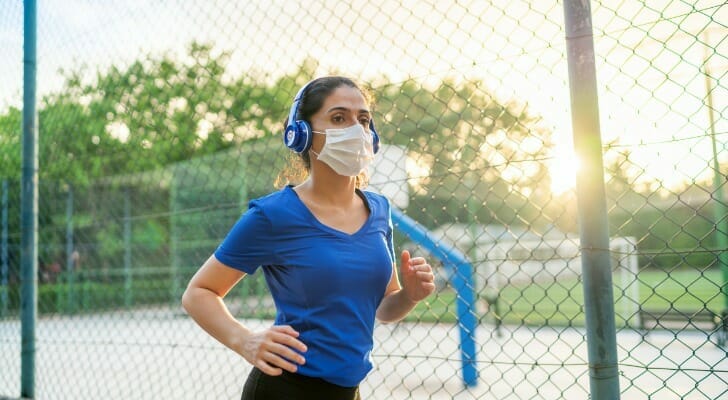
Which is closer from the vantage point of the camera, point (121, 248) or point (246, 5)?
point (246, 5)

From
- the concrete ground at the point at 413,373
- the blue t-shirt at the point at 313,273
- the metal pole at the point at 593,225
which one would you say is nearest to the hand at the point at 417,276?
the blue t-shirt at the point at 313,273

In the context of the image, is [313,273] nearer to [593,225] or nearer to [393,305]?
[393,305]

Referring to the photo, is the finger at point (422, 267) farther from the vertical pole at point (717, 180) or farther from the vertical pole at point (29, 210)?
the vertical pole at point (29, 210)

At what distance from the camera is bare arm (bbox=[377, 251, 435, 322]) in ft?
6.20

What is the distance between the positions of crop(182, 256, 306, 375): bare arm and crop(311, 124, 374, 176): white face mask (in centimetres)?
45

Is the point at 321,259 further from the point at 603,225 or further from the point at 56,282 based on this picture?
the point at 56,282

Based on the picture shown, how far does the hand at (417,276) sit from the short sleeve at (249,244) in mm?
420

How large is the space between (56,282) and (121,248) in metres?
1.93

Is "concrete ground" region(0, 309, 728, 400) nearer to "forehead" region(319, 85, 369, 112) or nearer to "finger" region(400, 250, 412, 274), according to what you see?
"finger" region(400, 250, 412, 274)

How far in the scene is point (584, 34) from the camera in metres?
1.96

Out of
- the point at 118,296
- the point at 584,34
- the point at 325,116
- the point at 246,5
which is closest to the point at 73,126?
the point at 246,5

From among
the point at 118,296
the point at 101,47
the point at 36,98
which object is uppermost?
the point at 101,47

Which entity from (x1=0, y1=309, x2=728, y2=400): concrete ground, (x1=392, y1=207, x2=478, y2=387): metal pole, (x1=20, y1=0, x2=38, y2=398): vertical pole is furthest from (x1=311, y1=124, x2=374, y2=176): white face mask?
(x1=392, y1=207, x2=478, y2=387): metal pole

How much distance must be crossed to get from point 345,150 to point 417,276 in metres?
0.46
